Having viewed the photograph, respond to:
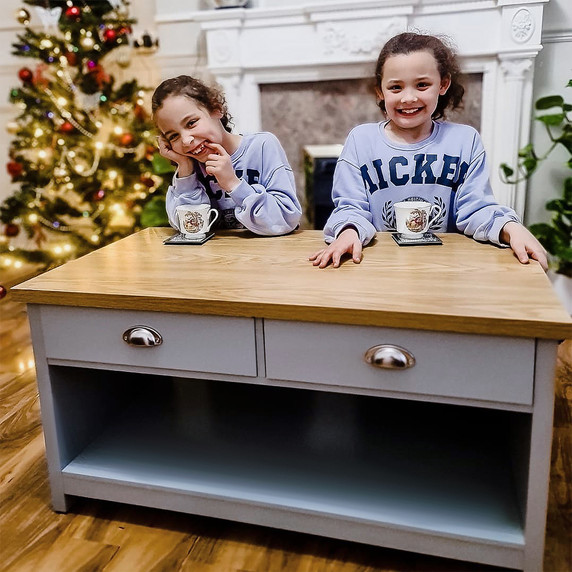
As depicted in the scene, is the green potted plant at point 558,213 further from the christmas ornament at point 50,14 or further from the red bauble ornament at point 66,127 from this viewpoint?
the christmas ornament at point 50,14

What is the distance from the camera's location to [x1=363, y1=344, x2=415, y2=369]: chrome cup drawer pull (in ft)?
3.10

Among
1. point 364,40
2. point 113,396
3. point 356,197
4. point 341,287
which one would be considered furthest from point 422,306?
point 364,40

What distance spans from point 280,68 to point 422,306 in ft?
7.22

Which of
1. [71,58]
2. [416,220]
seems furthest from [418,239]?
[71,58]

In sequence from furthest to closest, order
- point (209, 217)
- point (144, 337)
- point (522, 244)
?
point (209, 217) → point (522, 244) → point (144, 337)

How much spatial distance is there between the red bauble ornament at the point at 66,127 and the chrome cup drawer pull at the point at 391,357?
7.74ft

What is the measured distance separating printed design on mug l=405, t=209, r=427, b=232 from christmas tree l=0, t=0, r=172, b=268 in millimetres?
1720

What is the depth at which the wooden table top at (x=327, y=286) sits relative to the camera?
0.91m

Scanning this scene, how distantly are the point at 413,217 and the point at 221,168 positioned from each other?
1.38ft

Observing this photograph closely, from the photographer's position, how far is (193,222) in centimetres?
138

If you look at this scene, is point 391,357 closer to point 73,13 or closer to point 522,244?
point 522,244

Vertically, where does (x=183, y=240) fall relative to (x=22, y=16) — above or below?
below

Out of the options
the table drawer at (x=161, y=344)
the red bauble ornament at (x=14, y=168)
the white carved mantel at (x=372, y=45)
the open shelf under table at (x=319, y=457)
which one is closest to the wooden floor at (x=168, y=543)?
the open shelf under table at (x=319, y=457)

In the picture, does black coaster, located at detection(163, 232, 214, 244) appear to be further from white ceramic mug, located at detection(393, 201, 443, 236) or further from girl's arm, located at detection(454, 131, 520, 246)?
girl's arm, located at detection(454, 131, 520, 246)
